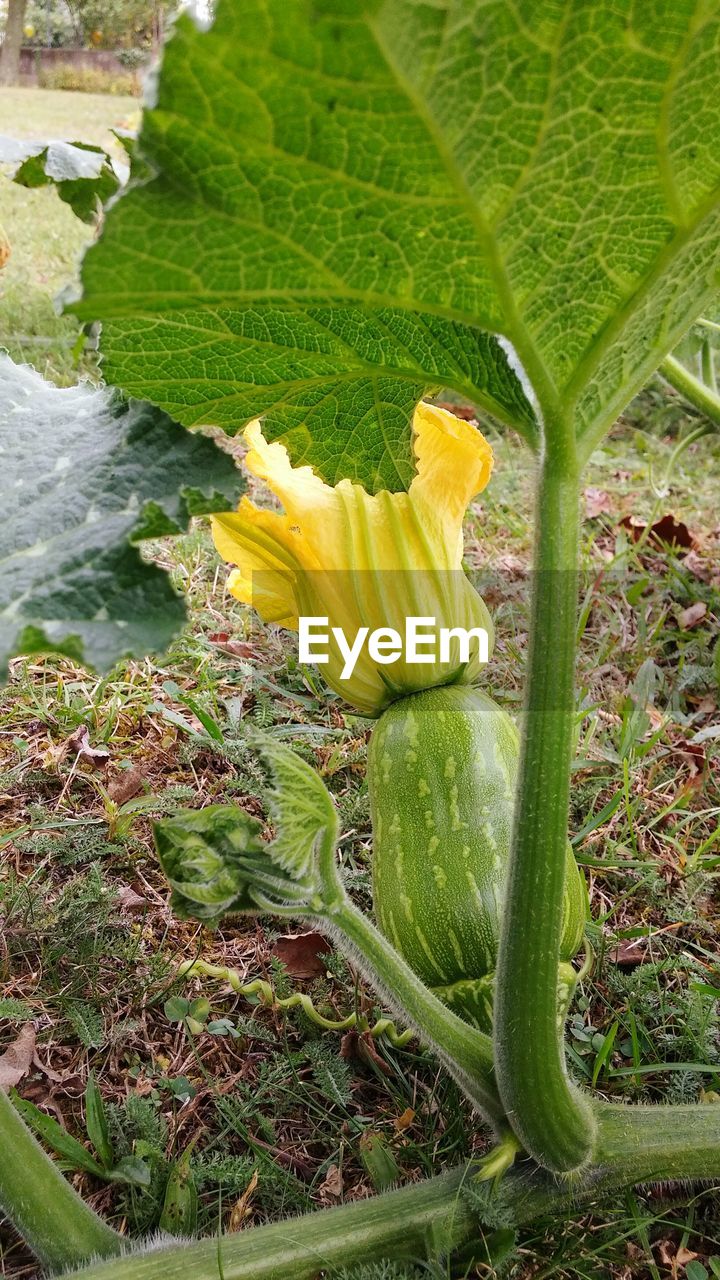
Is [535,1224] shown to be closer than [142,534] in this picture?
No

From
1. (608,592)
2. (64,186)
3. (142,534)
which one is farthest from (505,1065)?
(608,592)

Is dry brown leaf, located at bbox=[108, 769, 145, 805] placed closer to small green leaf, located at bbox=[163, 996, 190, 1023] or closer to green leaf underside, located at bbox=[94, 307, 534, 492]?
small green leaf, located at bbox=[163, 996, 190, 1023]

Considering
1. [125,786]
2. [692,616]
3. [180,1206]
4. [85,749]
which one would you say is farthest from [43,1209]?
[692,616]

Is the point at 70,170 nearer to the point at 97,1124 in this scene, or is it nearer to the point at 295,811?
the point at 295,811

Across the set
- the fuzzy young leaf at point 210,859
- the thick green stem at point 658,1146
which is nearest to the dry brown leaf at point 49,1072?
the fuzzy young leaf at point 210,859

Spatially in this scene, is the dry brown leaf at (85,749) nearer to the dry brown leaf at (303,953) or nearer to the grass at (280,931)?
the grass at (280,931)

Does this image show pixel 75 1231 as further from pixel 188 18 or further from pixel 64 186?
pixel 64 186

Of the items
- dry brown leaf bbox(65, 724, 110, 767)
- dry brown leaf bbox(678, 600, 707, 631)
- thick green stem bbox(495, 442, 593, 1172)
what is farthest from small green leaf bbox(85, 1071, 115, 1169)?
dry brown leaf bbox(678, 600, 707, 631)
